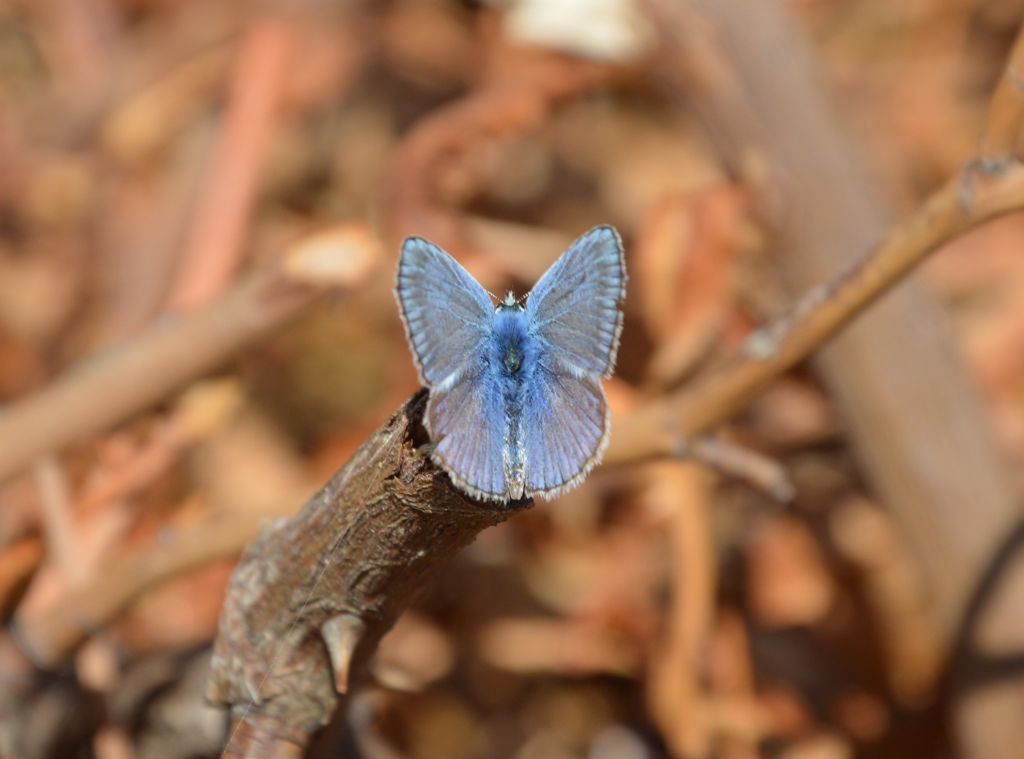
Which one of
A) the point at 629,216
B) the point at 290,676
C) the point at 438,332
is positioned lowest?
the point at 290,676

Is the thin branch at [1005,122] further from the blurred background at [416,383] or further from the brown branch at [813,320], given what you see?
the blurred background at [416,383]

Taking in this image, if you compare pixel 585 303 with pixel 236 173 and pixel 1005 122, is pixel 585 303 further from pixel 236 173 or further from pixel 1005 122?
pixel 236 173

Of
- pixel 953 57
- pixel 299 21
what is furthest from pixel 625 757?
pixel 953 57

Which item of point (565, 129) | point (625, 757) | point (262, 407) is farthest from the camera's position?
point (565, 129)

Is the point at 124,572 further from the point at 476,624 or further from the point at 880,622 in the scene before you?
the point at 880,622

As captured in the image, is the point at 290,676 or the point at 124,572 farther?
the point at 124,572

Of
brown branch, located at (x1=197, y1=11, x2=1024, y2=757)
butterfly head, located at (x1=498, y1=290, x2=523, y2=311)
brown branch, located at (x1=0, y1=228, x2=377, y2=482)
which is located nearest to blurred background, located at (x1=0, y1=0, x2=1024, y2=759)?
brown branch, located at (x1=0, y1=228, x2=377, y2=482)

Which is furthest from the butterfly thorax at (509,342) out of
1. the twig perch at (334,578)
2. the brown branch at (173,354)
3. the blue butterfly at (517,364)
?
the brown branch at (173,354)
